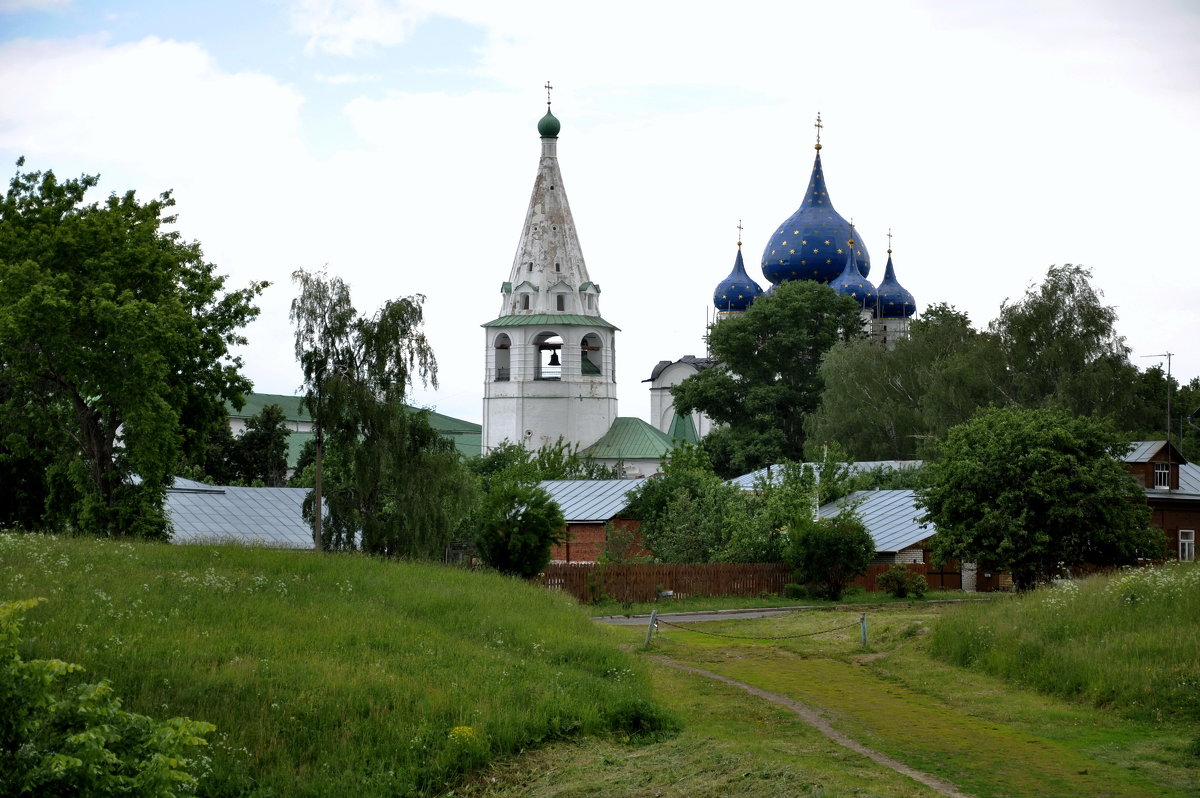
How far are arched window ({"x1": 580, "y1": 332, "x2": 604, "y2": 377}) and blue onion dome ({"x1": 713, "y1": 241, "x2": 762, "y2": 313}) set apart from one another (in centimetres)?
1585

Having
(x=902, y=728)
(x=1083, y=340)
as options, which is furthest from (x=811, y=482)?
(x=902, y=728)

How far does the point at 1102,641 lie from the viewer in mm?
18203

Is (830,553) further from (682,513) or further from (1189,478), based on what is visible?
(1189,478)

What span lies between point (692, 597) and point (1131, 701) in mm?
20393

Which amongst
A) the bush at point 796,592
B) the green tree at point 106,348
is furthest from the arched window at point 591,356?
the green tree at point 106,348

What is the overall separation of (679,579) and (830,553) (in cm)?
423

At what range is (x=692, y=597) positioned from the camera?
3619cm

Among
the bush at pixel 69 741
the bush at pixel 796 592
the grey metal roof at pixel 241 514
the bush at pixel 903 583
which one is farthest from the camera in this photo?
the grey metal roof at pixel 241 514

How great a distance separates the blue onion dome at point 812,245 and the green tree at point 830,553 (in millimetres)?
48125

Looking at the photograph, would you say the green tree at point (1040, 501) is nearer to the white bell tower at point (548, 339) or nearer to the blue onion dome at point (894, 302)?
the white bell tower at point (548, 339)

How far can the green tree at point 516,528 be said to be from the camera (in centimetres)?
2981

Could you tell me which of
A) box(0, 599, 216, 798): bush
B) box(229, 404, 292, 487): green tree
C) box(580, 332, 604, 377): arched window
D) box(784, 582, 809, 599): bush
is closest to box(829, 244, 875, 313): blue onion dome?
box(580, 332, 604, 377): arched window

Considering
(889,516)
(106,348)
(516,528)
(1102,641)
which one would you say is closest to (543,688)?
(1102,641)

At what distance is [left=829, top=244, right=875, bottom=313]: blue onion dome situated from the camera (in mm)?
82812
